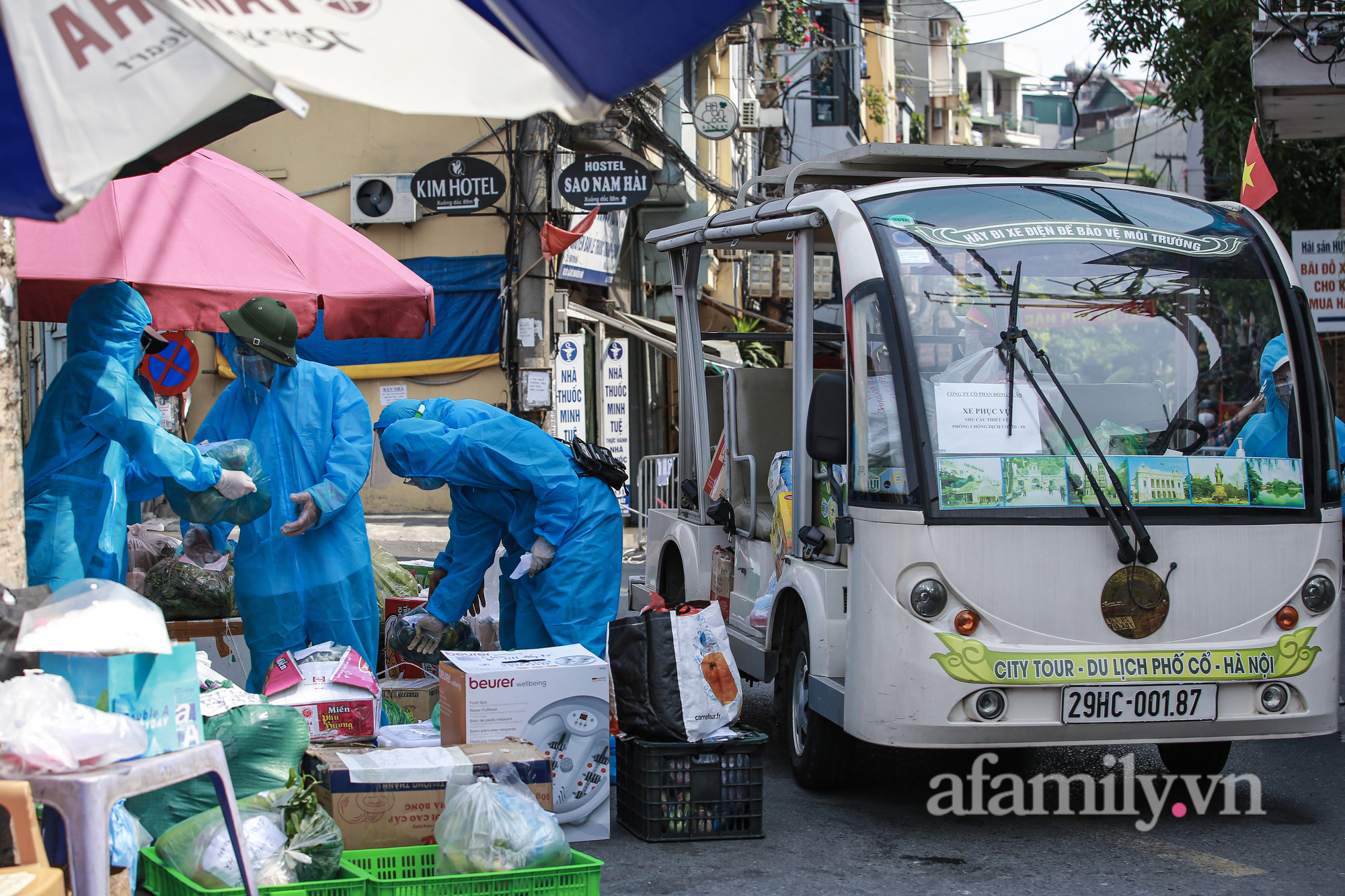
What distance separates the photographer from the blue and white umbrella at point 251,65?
2262 millimetres

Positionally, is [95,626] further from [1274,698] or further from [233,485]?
[1274,698]

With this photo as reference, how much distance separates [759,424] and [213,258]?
279 centimetres

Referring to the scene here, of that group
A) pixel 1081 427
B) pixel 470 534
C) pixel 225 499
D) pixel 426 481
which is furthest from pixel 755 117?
pixel 225 499

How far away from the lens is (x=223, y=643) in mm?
6062

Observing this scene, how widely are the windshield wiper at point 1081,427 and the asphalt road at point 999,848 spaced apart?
3.47 feet

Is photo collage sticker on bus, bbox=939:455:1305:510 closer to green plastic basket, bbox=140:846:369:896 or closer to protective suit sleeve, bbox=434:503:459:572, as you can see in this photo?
green plastic basket, bbox=140:846:369:896

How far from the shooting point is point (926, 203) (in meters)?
5.18

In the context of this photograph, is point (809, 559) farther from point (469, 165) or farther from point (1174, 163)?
point (1174, 163)

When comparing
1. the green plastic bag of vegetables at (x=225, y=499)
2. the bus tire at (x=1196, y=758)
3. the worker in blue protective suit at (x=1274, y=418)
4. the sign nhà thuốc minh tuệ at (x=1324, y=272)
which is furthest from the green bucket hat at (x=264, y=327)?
the sign nhà thuốc minh tuệ at (x=1324, y=272)

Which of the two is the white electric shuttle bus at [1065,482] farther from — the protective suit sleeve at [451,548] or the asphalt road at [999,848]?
the protective suit sleeve at [451,548]

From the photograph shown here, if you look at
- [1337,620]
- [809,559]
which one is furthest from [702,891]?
[1337,620]

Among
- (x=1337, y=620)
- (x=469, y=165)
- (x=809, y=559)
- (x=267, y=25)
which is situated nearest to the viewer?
(x=267, y=25)

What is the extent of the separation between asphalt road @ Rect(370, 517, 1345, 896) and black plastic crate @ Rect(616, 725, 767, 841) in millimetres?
58

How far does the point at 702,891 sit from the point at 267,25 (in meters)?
3.00
